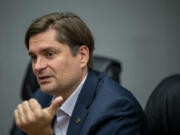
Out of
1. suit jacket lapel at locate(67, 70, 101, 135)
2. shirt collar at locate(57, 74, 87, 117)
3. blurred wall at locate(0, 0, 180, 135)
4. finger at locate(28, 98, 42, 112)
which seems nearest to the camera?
finger at locate(28, 98, 42, 112)

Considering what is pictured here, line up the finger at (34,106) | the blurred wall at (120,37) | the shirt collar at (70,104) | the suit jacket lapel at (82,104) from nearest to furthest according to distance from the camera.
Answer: the finger at (34,106), the suit jacket lapel at (82,104), the shirt collar at (70,104), the blurred wall at (120,37)

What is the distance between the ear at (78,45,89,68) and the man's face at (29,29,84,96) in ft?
0.24

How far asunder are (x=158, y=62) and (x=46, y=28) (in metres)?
1.62

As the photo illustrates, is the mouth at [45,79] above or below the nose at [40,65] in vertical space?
below

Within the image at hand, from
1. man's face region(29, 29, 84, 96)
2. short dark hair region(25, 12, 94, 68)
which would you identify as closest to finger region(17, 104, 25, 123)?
man's face region(29, 29, 84, 96)

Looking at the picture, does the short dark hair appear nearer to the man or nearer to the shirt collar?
the man

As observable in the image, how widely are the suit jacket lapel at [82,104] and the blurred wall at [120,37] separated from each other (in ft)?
4.30

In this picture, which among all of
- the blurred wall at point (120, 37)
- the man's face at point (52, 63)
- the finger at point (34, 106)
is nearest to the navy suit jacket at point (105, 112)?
the man's face at point (52, 63)

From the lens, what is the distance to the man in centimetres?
109

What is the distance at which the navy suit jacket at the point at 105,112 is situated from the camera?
1.08 metres

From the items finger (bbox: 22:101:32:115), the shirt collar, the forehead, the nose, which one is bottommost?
the shirt collar

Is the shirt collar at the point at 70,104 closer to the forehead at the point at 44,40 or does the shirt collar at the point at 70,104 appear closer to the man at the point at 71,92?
the man at the point at 71,92

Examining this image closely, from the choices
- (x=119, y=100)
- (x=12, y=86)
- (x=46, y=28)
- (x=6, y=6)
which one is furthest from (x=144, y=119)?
(x=6, y=6)

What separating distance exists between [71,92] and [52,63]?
0.72 ft
